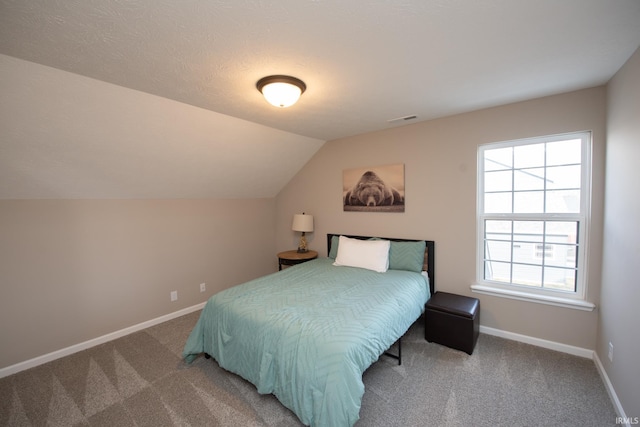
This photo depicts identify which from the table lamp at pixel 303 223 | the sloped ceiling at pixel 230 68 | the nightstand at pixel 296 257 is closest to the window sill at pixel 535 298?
the sloped ceiling at pixel 230 68

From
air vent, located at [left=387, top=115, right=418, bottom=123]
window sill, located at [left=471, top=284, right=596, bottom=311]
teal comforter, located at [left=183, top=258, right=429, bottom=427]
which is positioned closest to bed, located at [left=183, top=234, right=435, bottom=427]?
teal comforter, located at [left=183, top=258, right=429, bottom=427]

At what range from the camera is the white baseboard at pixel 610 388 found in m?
1.67

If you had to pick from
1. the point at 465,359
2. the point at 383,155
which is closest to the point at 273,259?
the point at 383,155

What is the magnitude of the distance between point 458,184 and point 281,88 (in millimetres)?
2101

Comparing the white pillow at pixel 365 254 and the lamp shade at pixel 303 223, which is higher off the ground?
the lamp shade at pixel 303 223

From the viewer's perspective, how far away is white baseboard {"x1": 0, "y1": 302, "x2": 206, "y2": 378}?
89.1 inches

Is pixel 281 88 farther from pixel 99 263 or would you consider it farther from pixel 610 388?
pixel 610 388

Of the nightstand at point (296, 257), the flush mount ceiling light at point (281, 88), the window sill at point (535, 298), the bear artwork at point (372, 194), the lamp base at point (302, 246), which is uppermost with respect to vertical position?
the flush mount ceiling light at point (281, 88)

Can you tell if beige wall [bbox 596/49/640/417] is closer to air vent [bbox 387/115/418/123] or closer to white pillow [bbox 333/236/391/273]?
air vent [bbox 387/115/418/123]

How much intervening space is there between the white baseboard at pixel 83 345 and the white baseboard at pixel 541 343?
3.57 meters

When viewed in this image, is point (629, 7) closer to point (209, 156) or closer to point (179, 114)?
point (179, 114)

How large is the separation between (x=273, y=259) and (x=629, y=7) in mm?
4413

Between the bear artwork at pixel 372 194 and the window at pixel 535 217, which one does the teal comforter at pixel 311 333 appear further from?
the bear artwork at pixel 372 194

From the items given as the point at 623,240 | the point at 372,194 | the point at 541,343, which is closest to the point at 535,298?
the point at 541,343
